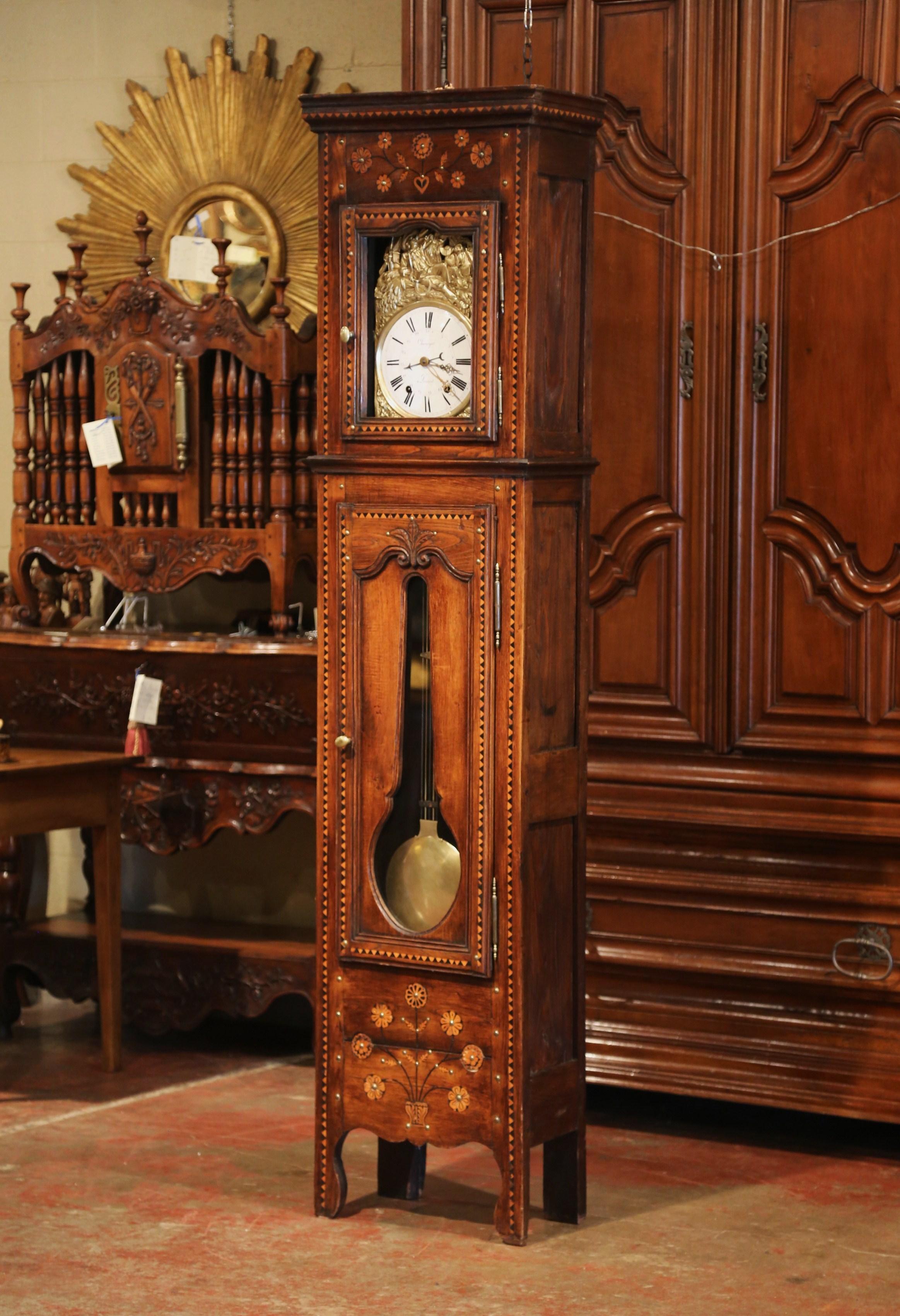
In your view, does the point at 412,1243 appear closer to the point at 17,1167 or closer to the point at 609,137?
the point at 17,1167

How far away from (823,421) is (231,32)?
204cm

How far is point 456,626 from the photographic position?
3332 mm

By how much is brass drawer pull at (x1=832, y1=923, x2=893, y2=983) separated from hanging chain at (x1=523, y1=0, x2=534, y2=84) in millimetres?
1841

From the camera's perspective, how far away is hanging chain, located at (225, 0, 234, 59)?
191 inches

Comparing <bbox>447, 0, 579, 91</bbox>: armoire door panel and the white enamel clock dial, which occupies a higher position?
<bbox>447, 0, 579, 91</bbox>: armoire door panel

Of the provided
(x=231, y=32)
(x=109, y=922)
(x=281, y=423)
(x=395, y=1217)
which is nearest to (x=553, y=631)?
(x=395, y=1217)

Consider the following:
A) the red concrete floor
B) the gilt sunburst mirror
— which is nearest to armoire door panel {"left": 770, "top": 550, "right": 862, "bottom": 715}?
the red concrete floor

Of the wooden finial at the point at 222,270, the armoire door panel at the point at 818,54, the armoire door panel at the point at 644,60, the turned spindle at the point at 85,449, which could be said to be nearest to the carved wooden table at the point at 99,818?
the turned spindle at the point at 85,449

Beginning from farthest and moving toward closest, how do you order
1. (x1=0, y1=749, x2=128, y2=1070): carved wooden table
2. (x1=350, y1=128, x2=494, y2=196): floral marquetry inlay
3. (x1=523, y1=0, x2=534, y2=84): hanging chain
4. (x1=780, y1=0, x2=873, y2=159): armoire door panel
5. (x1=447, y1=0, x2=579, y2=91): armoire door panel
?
(x1=0, y1=749, x2=128, y2=1070): carved wooden table, (x1=447, y1=0, x2=579, y2=91): armoire door panel, (x1=780, y1=0, x2=873, y2=159): armoire door panel, (x1=523, y1=0, x2=534, y2=84): hanging chain, (x1=350, y1=128, x2=494, y2=196): floral marquetry inlay

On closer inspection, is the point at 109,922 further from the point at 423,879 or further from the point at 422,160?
the point at 422,160

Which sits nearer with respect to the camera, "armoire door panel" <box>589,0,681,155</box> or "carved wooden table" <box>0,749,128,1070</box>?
"armoire door panel" <box>589,0,681,155</box>

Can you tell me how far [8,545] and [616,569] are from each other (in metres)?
2.04

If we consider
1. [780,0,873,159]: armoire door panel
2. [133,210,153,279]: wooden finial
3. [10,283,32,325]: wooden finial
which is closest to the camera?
[780,0,873,159]: armoire door panel

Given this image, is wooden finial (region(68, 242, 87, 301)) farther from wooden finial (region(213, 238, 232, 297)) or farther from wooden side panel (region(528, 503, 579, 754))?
wooden side panel (region(528, 503, 579, 754))
